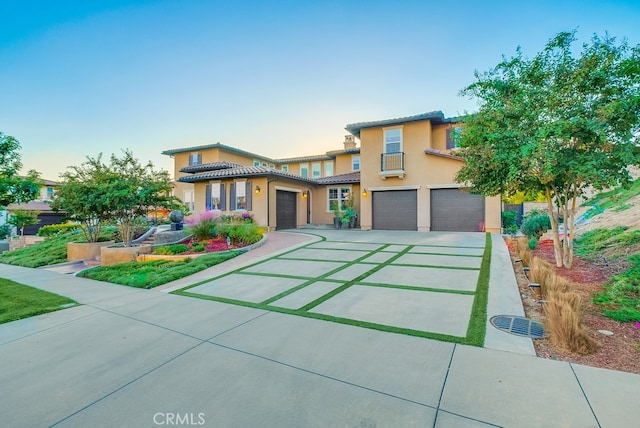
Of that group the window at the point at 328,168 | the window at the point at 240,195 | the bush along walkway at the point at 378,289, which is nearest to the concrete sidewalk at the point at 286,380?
the bush along walkway at the point at 378,289

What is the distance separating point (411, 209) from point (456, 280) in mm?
10620

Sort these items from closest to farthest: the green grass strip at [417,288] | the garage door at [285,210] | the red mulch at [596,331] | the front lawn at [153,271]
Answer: the red mulch at [596,331] < the green grass strip at [417,288] < the front lawn at [153,271] < the garage door at [285,210]

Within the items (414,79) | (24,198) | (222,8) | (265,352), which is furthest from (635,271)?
(24,198)

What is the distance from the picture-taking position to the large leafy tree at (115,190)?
1025cm

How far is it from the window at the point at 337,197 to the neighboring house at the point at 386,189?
68mm

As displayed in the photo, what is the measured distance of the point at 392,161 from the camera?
15.8 metres

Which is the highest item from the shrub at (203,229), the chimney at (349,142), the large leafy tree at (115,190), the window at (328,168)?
the chimney at (349,142)

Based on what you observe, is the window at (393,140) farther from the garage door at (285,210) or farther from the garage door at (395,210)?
the garage door at (285,210)

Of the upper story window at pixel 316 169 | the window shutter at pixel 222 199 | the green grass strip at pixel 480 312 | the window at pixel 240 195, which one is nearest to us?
the green grass strip at pixel 480 312

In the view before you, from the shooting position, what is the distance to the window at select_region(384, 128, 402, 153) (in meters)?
15.9

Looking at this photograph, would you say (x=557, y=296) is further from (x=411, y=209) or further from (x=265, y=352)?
(x=411, y=209)

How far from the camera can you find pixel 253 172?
52.7 feet

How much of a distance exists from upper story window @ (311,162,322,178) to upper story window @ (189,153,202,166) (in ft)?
32.7

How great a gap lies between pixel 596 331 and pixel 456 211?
480 inches
